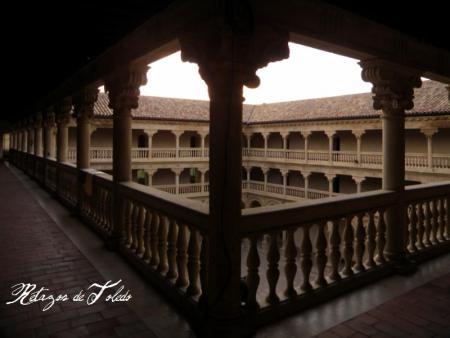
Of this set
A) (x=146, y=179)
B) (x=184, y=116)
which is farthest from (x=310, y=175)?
(x=146, y=179)

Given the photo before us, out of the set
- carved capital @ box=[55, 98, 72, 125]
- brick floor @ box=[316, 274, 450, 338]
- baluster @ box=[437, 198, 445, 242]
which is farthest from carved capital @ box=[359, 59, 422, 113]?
carved capital @ box=[55, 98, 72, 125]

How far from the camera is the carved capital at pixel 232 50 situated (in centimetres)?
271

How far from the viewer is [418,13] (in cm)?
372

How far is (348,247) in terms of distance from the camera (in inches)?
156

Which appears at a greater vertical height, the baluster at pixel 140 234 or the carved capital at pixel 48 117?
the carved capital at pixel 48 117

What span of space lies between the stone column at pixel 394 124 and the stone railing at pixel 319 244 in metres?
0.13

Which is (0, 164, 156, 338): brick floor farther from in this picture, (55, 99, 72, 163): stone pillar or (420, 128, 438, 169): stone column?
→ (420, 128, 438, 169): stone column

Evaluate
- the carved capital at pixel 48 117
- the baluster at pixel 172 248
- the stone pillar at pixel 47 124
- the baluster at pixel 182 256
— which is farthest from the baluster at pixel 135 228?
the carved capital at pixel 48 117

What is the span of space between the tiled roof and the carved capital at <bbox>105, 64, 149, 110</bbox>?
20213 mm

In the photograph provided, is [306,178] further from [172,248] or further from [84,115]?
[172,248]

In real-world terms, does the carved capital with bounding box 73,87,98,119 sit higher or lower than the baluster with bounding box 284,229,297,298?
higher

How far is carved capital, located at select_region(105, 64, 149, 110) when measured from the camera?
191 inches

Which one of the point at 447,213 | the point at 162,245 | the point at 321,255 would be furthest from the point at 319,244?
the point at 447,213

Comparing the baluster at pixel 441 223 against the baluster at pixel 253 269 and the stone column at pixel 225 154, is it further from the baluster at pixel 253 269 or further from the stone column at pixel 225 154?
the stone column at pixel 225 154
